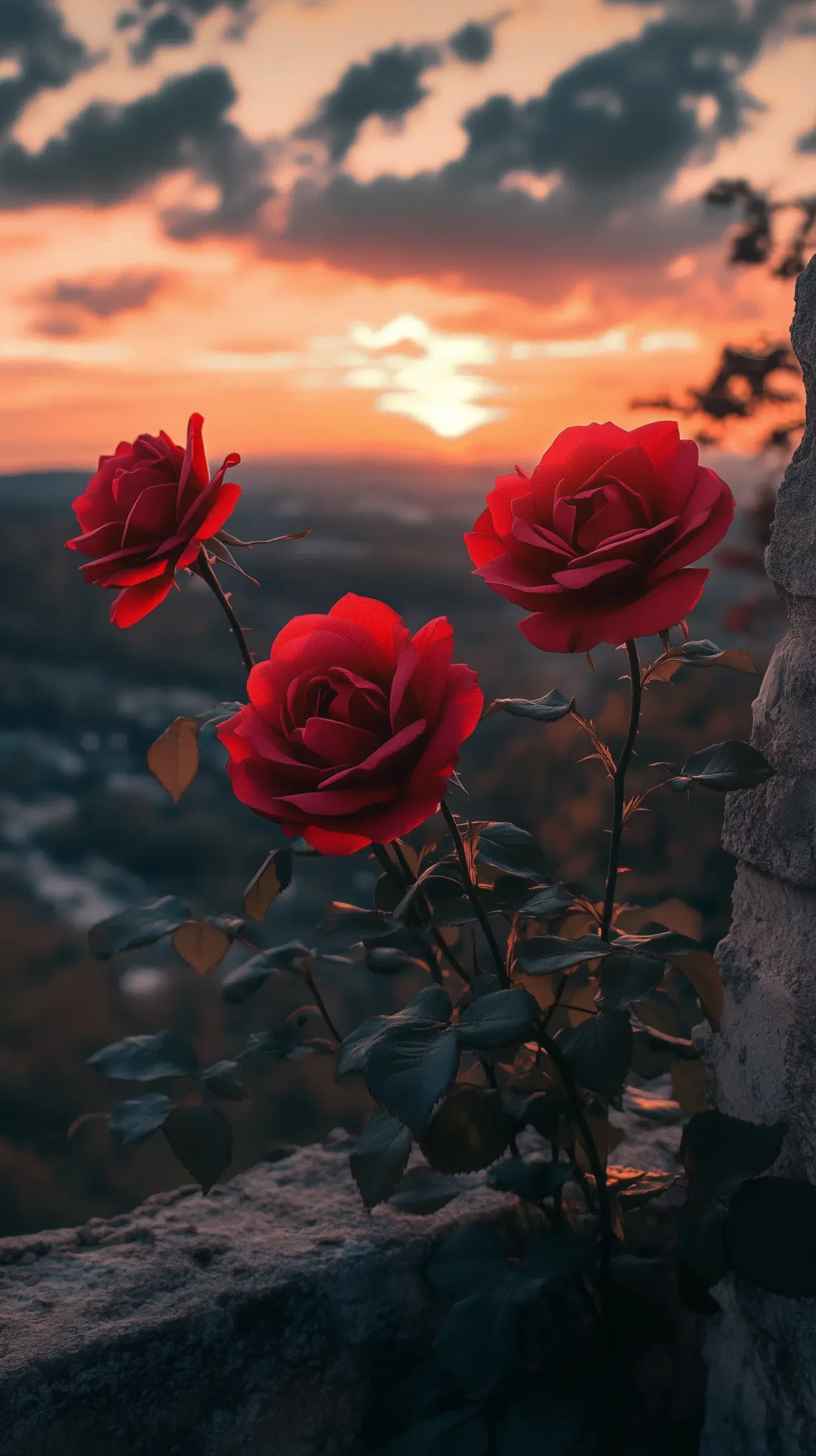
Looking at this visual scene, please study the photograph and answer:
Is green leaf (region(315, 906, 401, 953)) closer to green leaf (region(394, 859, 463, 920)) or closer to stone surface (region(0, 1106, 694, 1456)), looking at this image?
green leaf (region(394, 859, 463, 920))

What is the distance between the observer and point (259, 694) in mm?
826

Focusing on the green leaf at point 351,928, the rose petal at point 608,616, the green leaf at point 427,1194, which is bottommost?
the green leaf at point 427,1194

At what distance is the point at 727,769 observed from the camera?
3.17ft

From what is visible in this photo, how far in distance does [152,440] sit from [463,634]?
9.84 feet

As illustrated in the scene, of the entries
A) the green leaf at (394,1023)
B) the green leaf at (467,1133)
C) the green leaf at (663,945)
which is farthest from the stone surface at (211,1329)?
the green leaf at (663,945)

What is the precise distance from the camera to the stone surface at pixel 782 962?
3.38ft

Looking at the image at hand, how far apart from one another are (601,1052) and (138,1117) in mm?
626

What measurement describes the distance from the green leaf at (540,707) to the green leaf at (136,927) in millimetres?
566

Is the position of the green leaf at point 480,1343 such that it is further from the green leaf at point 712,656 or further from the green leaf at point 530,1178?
the green leaf at point 712,656

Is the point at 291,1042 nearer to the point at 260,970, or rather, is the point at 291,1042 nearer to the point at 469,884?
the point at 260,970

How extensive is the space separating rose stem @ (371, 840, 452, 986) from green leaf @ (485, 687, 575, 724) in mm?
189

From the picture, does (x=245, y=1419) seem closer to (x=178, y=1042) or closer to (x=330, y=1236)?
(x=330, y=1236)

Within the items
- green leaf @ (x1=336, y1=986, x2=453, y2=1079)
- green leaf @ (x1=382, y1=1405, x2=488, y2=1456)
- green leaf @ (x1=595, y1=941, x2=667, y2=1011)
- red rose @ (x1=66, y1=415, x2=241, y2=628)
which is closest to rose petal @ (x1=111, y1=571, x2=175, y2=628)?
red rose @ (x1=66, y1=415, x2=241, y2=628)

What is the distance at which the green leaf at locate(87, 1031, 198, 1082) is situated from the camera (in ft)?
4.05
